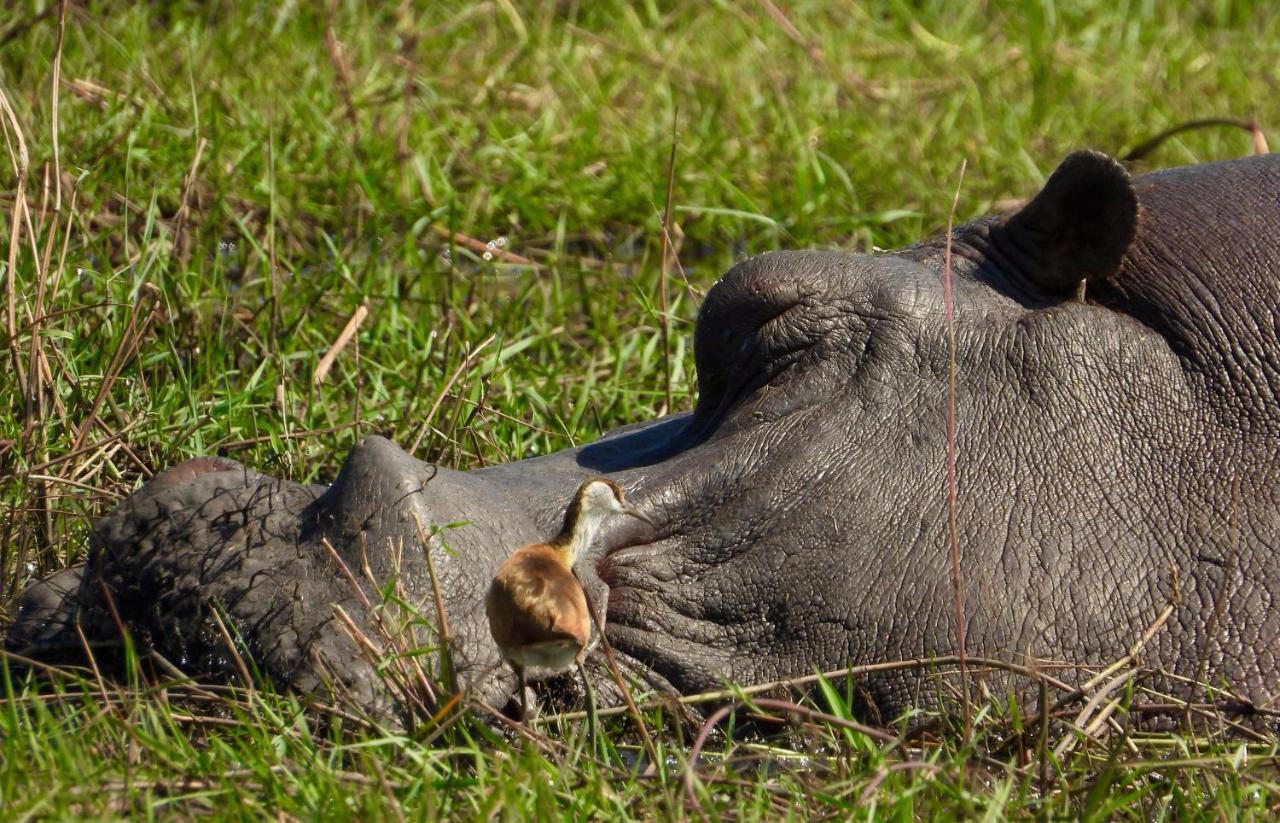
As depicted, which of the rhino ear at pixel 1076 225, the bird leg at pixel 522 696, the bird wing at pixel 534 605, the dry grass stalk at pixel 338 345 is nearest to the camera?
the bird wing at pixel 534 605

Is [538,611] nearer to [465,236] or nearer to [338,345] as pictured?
[338,345]

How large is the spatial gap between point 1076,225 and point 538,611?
110 centimetres

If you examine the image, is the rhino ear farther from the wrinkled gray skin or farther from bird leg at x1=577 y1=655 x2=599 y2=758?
bird leg at x1=577 y1=655 x2=599 y2=758

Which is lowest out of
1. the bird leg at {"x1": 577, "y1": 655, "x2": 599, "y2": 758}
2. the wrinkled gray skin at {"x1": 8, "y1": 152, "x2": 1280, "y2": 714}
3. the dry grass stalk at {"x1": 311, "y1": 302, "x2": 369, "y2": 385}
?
the dry grass stalk at {"x1": 311, "y1": 302, "x2": 369, "y2": 385}

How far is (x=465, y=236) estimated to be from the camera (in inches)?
182

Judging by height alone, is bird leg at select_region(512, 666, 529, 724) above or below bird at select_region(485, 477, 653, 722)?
below

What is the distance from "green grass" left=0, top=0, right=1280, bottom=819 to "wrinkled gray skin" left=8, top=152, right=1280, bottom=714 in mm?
122

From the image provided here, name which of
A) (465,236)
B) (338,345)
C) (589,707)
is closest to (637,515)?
(589,707)

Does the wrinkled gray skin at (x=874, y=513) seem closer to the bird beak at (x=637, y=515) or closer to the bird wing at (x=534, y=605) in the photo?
the bird beak at (x=637, y=515)

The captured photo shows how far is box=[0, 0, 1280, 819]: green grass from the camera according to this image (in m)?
2.20

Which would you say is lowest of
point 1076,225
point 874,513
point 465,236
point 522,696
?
point 465,236

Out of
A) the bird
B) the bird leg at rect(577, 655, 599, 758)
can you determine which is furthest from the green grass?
the bird

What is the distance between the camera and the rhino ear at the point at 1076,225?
262 cm

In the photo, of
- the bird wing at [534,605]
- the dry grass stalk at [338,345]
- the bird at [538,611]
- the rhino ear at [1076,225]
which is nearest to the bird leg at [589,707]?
the bird at [538,611]
